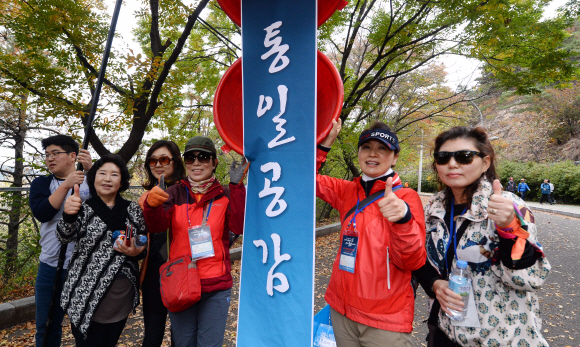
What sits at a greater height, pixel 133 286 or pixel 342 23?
pixel 342 23

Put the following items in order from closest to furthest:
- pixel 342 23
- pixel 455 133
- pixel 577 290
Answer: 1. pixel 455 133
2. pixel 577 290
3. pixel 342 23

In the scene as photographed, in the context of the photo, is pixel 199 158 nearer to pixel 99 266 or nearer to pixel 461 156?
pixel 99 266

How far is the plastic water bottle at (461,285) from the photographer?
57.5 inches

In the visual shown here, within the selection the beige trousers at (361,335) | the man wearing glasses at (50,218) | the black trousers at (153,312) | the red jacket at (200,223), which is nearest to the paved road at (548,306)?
the man wearing glasses at (50,218)

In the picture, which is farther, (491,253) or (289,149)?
(491,253)

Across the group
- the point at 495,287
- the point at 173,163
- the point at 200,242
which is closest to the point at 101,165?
the point at 173,163

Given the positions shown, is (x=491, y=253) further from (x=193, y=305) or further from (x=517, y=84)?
(x=517, y=84)

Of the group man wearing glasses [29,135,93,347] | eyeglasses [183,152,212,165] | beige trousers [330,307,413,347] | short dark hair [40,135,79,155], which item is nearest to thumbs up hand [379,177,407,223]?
beige trousers [330,307,413,347]

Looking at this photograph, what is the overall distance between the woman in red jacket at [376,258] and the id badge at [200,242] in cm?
87

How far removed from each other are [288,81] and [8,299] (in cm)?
538

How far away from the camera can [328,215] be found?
37.7 ft

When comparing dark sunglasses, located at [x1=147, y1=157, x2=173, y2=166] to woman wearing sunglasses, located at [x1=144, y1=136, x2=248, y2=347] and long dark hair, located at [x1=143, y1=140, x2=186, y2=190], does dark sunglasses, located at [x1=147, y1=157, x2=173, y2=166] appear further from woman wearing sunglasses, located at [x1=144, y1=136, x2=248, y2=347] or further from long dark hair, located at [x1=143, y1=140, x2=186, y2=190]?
woman wearing sunglasses, located at [x1=144, y1=136, x2=248, y2=347]

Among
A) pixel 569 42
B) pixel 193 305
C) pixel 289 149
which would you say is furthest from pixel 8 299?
pixel 569 42

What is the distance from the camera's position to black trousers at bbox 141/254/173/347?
82.5 inches
